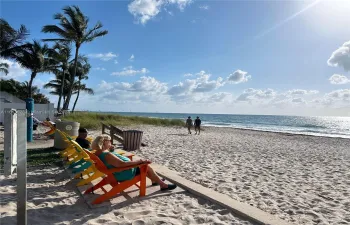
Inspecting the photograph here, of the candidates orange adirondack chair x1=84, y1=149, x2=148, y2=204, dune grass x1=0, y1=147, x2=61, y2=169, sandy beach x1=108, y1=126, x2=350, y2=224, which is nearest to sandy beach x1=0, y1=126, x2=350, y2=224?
sandy beach x1=108, y1=126, x2=350, y2=224

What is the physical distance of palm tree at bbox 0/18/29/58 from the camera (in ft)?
59.2

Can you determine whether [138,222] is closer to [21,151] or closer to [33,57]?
[21,151]

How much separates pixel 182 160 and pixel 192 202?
347 centimetres

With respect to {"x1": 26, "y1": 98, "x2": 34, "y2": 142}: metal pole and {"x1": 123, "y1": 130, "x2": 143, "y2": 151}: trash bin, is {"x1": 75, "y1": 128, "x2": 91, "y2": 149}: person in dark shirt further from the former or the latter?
{"x1": 26, "y1": 98, "x2": 34, "y2": 142}: metal pole

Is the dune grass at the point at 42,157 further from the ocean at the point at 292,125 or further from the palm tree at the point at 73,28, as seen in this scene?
the ocean at the point at 292,125

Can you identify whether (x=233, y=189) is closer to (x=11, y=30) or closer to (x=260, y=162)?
(x=260, y=162)

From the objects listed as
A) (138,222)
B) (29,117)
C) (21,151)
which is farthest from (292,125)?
(21,151)

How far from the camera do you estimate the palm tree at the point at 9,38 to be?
18.0 metres

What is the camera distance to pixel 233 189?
15.2ft

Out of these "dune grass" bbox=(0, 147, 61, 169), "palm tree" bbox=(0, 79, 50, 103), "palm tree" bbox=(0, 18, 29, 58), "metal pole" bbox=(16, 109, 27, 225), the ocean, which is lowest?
the ocean

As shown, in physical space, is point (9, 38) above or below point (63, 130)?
above

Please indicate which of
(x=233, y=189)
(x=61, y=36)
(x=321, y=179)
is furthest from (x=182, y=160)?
(x=61, y=36)

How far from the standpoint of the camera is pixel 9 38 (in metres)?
19.6

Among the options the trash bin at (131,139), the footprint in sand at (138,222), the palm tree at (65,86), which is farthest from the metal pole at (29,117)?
the palm tree at (65,86)
